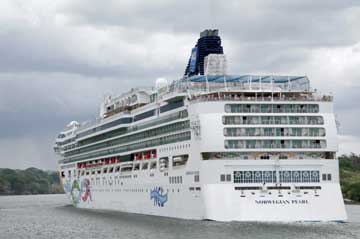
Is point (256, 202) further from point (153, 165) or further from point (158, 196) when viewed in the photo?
point (153, 165)

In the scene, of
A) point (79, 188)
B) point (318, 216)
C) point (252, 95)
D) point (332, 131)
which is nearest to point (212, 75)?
point (252, 95)

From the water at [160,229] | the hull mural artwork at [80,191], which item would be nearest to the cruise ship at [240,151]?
the water at [160,229]

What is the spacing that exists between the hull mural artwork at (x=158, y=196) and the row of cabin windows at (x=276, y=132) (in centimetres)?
819

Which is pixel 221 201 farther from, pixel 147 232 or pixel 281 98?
pixel 281 98

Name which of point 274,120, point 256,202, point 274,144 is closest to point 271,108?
point 274,120

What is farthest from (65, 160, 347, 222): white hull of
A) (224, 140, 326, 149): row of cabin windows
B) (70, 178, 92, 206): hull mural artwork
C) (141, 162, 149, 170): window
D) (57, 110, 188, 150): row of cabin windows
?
(70, 178, 92, 206): hull mural artwork

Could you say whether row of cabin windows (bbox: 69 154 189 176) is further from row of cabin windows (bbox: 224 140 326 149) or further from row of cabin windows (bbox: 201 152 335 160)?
row of cabin windows (bbox: 224 140 326 149)

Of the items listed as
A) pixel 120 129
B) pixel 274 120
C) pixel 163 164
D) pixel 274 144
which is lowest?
pixel 163 164

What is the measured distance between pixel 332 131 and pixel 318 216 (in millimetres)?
6424

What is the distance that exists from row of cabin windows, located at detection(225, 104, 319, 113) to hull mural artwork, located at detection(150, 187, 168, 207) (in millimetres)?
8890

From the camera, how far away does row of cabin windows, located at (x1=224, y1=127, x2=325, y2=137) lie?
4731 cm

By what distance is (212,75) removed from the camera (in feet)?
177

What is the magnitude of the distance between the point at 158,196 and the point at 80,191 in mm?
26658

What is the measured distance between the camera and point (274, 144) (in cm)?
4747
